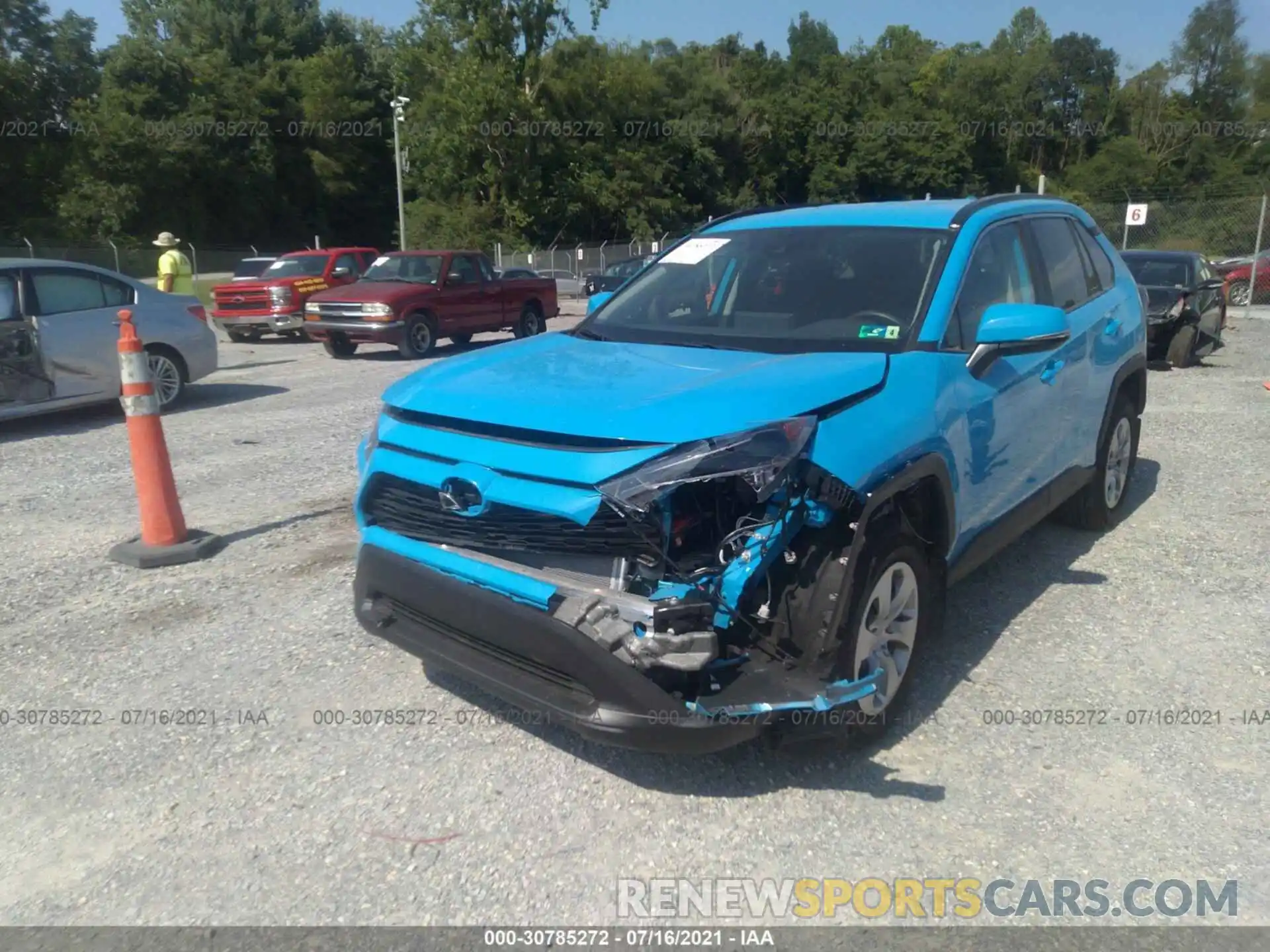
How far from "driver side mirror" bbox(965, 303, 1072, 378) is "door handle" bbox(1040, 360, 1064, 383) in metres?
0.49

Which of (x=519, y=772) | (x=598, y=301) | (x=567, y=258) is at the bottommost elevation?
(x=567, y=258)

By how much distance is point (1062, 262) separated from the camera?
209 inches

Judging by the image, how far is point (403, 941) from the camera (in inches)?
108

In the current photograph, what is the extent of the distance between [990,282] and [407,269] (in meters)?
13.5

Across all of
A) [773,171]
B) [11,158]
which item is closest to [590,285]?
[11,158]

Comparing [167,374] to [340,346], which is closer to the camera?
[167,374]

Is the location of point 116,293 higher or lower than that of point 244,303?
higher

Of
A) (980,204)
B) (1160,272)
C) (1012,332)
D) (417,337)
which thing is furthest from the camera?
(417,337)

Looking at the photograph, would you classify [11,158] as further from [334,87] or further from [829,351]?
[829,351]

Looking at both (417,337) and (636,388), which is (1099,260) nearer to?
(636,388)

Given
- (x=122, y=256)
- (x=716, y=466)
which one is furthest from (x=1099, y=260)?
(x=122, y=256)

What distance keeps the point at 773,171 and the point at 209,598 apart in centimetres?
6591

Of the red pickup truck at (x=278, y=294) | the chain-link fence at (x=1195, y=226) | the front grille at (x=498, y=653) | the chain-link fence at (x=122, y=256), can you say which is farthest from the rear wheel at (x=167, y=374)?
the chain-link fence at (x=1195, y=226)

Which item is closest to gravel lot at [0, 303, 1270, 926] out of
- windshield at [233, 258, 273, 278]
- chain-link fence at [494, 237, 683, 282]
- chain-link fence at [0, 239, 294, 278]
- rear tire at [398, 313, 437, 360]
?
rear tire at [398, 313, 437, 360]
